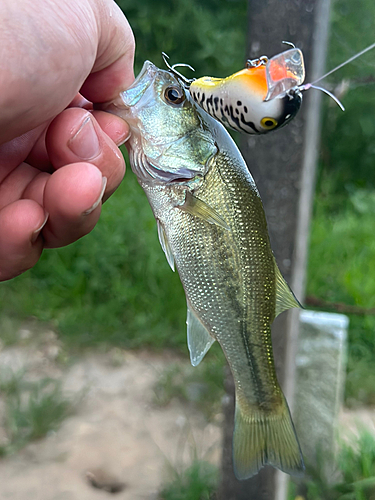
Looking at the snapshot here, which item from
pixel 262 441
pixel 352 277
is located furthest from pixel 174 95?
pixel 352 277

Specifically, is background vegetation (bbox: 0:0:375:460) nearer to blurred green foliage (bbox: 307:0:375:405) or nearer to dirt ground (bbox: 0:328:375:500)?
blurred green foliage (bbox: 307:0:375:405)

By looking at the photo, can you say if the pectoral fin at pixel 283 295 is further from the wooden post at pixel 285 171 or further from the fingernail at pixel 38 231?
the wooden post at pixel 285 171

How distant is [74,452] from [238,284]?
1730 mm

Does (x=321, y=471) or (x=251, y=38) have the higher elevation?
(x=251, y=38)

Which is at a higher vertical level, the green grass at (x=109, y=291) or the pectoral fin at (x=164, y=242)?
the pectoral fin at (x=164, y=242)

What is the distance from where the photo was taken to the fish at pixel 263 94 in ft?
2.23

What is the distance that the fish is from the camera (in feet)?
2.23

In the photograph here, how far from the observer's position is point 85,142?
3.58 feet

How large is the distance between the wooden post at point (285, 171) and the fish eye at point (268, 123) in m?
0.95

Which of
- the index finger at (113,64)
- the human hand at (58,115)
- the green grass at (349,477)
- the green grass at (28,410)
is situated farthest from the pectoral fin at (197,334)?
the green grass at (28,410)

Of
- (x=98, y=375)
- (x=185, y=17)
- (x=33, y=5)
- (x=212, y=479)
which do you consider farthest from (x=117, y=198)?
Answer: (x=33, y=5)

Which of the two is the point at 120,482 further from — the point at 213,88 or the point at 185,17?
the point at 185,17

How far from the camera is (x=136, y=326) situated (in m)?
3.24

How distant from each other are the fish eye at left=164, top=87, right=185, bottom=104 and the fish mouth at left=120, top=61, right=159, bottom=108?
0.04 metres
